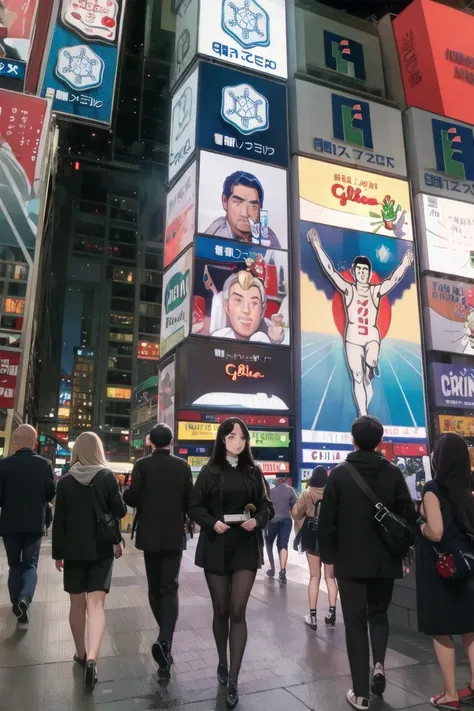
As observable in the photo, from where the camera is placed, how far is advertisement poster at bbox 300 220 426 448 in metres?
20.7

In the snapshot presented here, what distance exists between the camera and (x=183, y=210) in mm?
20906

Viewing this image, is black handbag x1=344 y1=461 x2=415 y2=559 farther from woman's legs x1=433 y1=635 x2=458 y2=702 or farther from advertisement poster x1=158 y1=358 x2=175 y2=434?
advertisement poster x1=158 y1=358 x2=175 y2=434

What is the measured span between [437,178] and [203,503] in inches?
Answer: 972

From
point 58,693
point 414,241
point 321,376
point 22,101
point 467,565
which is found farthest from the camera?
point 414,241

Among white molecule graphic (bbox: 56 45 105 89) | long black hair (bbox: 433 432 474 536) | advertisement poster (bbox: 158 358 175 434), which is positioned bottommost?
long black hair (bbox: 433 432 474 536)

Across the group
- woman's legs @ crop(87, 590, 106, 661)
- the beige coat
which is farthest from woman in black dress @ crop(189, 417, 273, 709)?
the beige coat

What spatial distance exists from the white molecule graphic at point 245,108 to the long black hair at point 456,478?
20.8 metres

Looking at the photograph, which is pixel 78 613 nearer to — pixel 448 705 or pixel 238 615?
pixel 238 615

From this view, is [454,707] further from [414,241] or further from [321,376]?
[414,241]

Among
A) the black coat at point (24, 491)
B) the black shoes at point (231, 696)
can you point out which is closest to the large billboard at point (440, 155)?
the black coat at point (24, 491)

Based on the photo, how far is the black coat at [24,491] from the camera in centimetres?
504

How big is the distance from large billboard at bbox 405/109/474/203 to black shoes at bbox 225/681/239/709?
2419cm

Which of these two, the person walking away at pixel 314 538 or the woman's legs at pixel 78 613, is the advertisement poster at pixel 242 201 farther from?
the woman's legs at pixel 78 613

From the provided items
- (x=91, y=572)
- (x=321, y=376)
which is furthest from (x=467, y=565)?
(x=321, y=376)
